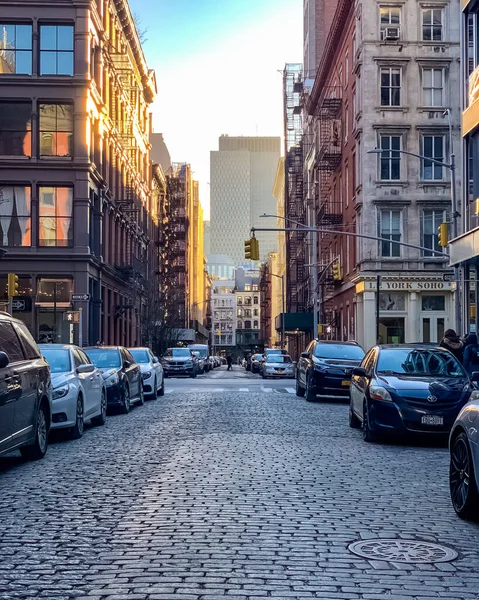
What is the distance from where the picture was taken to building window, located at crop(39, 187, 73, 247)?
42.3 metres

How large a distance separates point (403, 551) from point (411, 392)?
7054 millimetres

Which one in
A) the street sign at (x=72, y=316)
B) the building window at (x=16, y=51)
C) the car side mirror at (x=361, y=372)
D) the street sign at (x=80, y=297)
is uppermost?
the building window at (x=16, y=51)

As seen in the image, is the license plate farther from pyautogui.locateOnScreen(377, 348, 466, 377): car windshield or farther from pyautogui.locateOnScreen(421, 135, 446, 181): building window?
pyautogui.locateOnScreen(421, 135, 446, 181): building window

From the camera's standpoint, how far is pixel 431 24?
4509 cm

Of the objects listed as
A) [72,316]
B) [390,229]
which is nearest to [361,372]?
[72,316]

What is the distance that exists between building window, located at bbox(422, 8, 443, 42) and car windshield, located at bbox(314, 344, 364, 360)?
2594cm

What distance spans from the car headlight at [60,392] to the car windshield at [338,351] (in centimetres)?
1095

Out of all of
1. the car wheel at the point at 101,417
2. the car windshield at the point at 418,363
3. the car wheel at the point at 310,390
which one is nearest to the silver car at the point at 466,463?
the car windshield at the point at 418,363

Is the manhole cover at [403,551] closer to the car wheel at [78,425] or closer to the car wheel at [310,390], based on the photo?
the car wheel at [78,425]

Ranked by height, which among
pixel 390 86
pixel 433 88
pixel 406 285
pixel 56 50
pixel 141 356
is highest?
pixel 56 50

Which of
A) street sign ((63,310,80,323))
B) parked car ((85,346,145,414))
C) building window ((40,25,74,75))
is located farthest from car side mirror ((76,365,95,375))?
building window ((40,25,74,75))

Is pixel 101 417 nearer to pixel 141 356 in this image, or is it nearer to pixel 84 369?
pixel 84 369

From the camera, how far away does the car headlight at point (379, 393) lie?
44.0ft

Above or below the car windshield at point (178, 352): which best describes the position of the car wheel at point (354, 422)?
below
